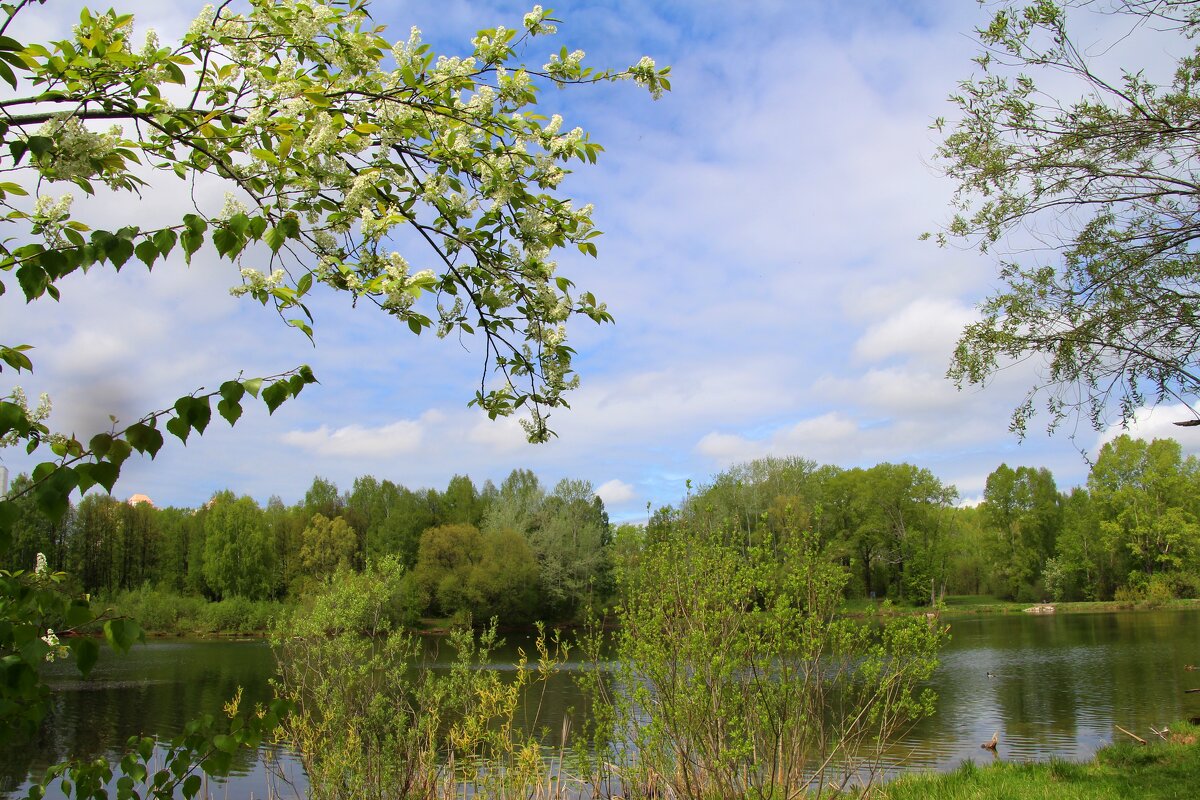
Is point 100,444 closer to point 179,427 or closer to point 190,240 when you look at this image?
point 179,427

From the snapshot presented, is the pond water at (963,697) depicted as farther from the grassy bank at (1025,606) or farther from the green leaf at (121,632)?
the grassy bank at (1025,606)

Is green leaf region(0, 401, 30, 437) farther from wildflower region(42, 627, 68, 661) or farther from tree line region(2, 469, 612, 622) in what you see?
tree line region(2, 469, 612, 622)

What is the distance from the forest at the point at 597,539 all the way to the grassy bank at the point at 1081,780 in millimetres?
37449

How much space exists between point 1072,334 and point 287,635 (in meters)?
9.60

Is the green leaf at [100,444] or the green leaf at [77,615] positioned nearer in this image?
the green leaf at [100,444]

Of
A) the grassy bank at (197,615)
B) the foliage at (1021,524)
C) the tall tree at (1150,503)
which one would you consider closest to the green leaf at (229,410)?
the grassy bank at (197,615)

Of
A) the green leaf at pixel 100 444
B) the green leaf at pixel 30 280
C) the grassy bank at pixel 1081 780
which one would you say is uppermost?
the green leaf at pixel 30 280

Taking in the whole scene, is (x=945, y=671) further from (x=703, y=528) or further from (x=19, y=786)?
(x=19, y=786)

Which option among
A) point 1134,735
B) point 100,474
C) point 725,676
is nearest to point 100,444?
point 100,474

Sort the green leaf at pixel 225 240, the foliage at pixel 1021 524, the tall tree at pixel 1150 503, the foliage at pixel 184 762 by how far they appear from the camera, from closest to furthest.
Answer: the green leaf at pixel 225 240 < the foliage at pixel 184 762 < the tall tree at pixel 1150 503 < the foliage at pixel 1021 524

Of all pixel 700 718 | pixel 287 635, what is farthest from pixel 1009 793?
pixel 287 635

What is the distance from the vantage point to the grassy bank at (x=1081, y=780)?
798 centimetres

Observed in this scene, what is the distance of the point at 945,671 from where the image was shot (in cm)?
2588

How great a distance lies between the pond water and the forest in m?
12.4
